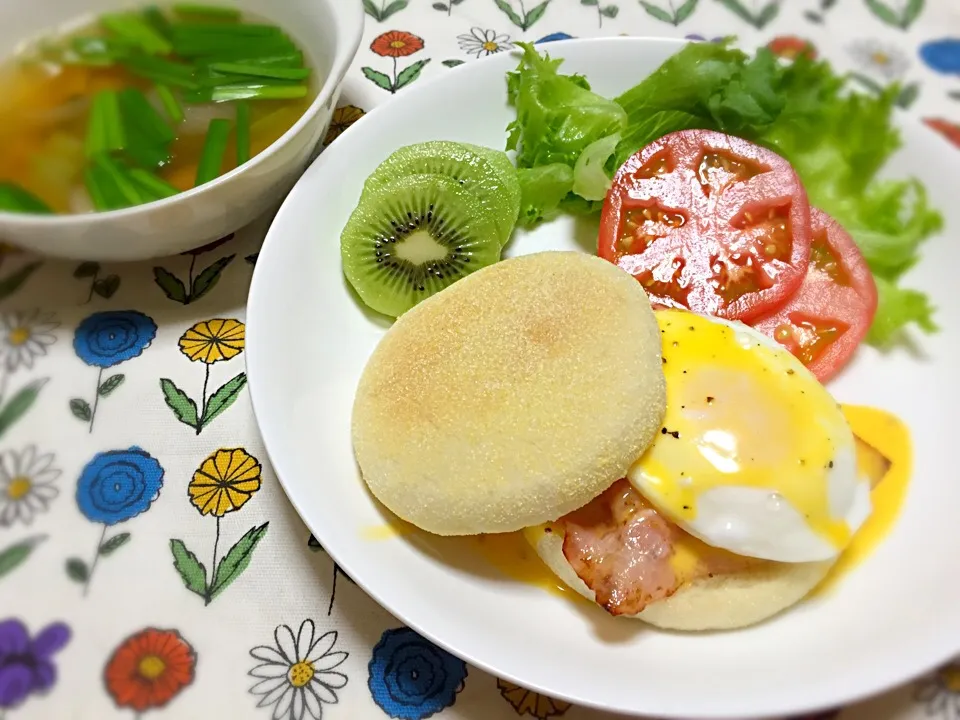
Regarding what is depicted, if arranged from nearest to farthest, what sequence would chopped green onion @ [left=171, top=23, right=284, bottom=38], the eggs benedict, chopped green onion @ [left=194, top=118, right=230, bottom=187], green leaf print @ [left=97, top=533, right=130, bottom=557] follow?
the eggs benedict, green leaf print @ [left=97, top=533, right=130, bottom=557], chopped green onion @ [left=194, top=118, right=230, bottom=187], chopped green onion @ [left=171, top=23, right=284, bottom=38]

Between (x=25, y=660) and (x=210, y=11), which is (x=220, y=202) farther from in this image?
(x=25, y=660)

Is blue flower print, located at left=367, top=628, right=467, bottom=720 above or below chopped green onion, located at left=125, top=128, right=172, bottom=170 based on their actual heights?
below

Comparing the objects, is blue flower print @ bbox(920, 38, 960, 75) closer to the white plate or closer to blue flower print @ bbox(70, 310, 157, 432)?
the white plate

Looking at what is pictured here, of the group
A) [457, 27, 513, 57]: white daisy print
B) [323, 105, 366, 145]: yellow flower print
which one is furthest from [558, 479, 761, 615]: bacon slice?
[457, 27, 513, 57]: white daisy print

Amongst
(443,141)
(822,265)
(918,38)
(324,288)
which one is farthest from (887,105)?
(324,288)

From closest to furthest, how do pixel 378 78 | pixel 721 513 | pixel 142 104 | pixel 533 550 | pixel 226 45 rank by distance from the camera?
pixel 721 513, pixel 533 550, pixel 142 104, pixel 226 45, pixel 378 78

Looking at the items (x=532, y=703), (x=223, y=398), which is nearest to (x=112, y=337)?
(x=223, y=398)

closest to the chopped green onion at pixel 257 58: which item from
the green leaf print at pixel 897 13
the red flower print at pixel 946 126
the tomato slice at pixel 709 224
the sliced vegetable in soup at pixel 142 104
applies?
the sliced vegetable in soup at pixel 142 104
